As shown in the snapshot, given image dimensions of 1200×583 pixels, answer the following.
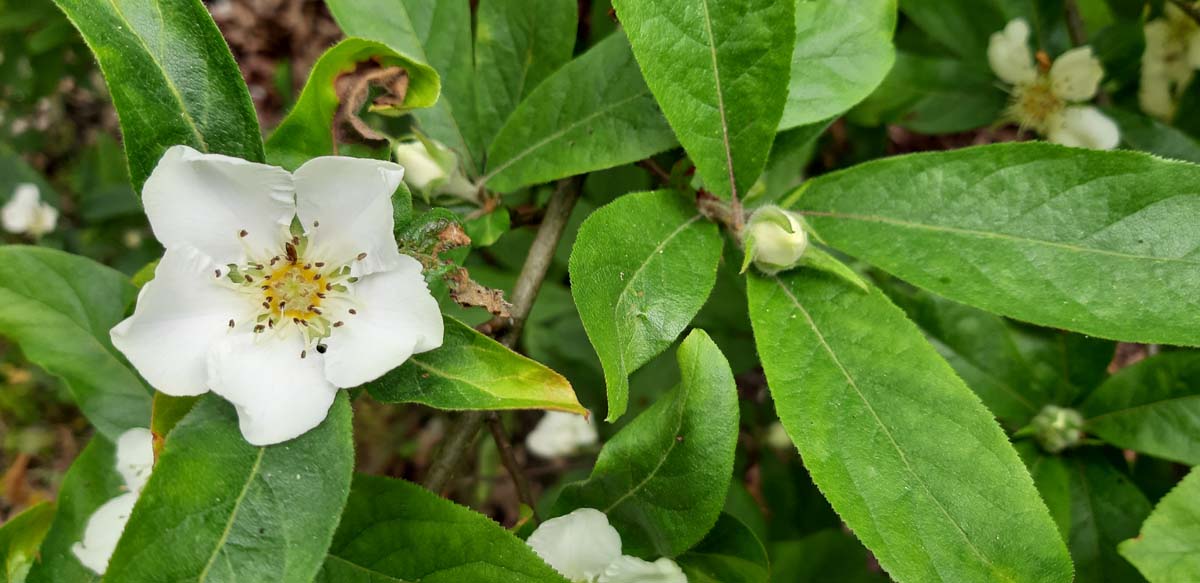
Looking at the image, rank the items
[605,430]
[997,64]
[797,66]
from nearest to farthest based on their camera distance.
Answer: [797,66] → [997,64] → [605,430]

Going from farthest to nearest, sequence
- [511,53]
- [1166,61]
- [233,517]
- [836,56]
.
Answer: [1166,61]
[511,53]
[836,56]
[233,517]

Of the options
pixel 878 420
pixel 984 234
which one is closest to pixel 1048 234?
pixel 984 234

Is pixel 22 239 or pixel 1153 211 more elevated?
pixel 1153 211

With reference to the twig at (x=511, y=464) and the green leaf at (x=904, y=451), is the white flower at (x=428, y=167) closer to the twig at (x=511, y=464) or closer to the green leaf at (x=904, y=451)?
the twig at (x=511, y=464)

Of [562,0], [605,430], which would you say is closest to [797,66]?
[562,0]

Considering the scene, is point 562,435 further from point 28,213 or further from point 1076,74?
point 28,213

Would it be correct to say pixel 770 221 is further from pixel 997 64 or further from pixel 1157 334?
pixel 997 64

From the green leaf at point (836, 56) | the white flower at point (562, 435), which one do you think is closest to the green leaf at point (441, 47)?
the green leaf at point (836, 56)
